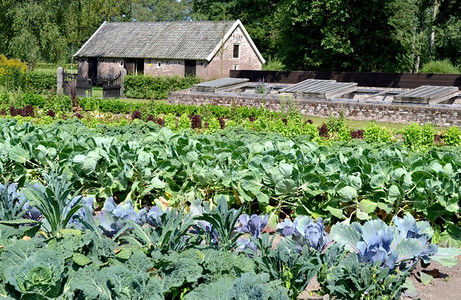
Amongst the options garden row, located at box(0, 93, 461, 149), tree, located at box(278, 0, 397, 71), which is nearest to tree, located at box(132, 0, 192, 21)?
tree, located at box(278, 0, 397, 71)

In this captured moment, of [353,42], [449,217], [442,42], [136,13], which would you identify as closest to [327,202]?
[449,217]

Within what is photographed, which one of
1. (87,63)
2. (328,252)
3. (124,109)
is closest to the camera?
(328,252)

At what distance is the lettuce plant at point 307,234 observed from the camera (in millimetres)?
3498

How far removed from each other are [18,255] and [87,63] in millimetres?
39003

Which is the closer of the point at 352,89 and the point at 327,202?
the point at 327,202

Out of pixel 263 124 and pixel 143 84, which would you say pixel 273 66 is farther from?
pixel 263 124

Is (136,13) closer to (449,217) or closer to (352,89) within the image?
(352,89)

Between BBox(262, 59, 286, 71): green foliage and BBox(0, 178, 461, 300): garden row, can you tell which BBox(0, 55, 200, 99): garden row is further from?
BBox(0, 178, 461, 300): garden row

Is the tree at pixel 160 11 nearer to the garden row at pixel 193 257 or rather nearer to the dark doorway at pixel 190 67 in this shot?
the dark doorway at pixel 190 67

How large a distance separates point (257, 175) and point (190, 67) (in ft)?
99.9

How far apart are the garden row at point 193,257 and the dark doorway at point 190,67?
31.2 m

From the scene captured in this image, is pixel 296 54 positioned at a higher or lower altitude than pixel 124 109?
higher

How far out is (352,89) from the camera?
74.2 feet

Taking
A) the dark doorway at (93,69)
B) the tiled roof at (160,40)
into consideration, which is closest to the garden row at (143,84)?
the tiled roof at (160,40)
